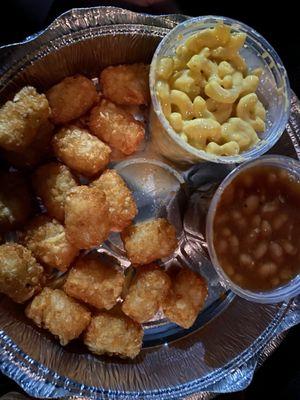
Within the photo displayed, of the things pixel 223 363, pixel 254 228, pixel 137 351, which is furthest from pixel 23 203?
pixel 223 363

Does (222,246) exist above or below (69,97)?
below

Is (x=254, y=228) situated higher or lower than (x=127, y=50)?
lower

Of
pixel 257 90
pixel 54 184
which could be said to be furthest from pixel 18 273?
pixel 257 90

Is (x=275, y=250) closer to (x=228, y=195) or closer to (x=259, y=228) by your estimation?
(x=259, y=228)

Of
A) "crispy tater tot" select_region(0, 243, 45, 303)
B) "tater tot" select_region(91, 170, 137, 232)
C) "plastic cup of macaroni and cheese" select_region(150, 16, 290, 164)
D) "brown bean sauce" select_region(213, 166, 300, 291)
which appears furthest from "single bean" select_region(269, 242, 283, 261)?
"crispy tater tot" select_region(0, 243, 45, 303)

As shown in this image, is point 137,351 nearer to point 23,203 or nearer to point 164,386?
point 164,386

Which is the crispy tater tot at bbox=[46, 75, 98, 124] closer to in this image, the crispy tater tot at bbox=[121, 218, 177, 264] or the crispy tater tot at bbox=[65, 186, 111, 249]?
the crispy tater tot at bbox=[65, 186, 111, 249]

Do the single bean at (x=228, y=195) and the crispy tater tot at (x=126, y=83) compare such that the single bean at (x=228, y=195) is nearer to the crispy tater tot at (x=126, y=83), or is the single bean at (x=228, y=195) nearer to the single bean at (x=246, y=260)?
the single bean at (x=246, y=260)
